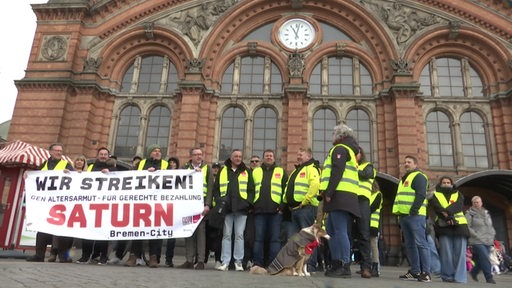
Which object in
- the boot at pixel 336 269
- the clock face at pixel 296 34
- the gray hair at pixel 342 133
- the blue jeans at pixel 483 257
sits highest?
the clock face at pixel 296 34

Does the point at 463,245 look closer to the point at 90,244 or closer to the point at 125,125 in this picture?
the point at 90,244

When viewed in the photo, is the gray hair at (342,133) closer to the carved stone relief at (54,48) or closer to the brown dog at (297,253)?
the brown dog at (297,253)

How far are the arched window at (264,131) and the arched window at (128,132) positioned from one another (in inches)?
229

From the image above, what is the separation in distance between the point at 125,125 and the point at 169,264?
1317 centimetres

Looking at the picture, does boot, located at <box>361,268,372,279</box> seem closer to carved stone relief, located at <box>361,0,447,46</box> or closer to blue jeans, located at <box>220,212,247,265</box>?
blue jeans, located at <box>220,212,247,265</box>

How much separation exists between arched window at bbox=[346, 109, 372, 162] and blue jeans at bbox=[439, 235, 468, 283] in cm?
1145

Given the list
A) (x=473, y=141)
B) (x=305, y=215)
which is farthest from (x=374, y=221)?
(x=473, y=141)

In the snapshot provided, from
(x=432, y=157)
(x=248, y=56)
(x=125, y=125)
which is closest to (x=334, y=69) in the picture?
(x=248, y=56)

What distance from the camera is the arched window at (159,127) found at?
19.6 metres

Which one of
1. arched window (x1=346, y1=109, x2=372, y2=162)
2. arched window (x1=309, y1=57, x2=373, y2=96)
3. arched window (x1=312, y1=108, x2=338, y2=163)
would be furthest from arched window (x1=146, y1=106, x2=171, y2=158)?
arched window (x1=346, y1=109, x2=372, y2=162)

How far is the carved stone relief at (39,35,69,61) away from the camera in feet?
65.4

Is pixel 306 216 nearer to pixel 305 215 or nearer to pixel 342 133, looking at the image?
pixel 305 215

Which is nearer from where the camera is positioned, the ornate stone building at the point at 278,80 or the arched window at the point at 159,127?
the ornate stone building at the point at 278,80

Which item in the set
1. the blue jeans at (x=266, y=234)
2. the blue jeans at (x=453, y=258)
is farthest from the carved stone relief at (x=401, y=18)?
the blue jeans at (x=266, y=234)
